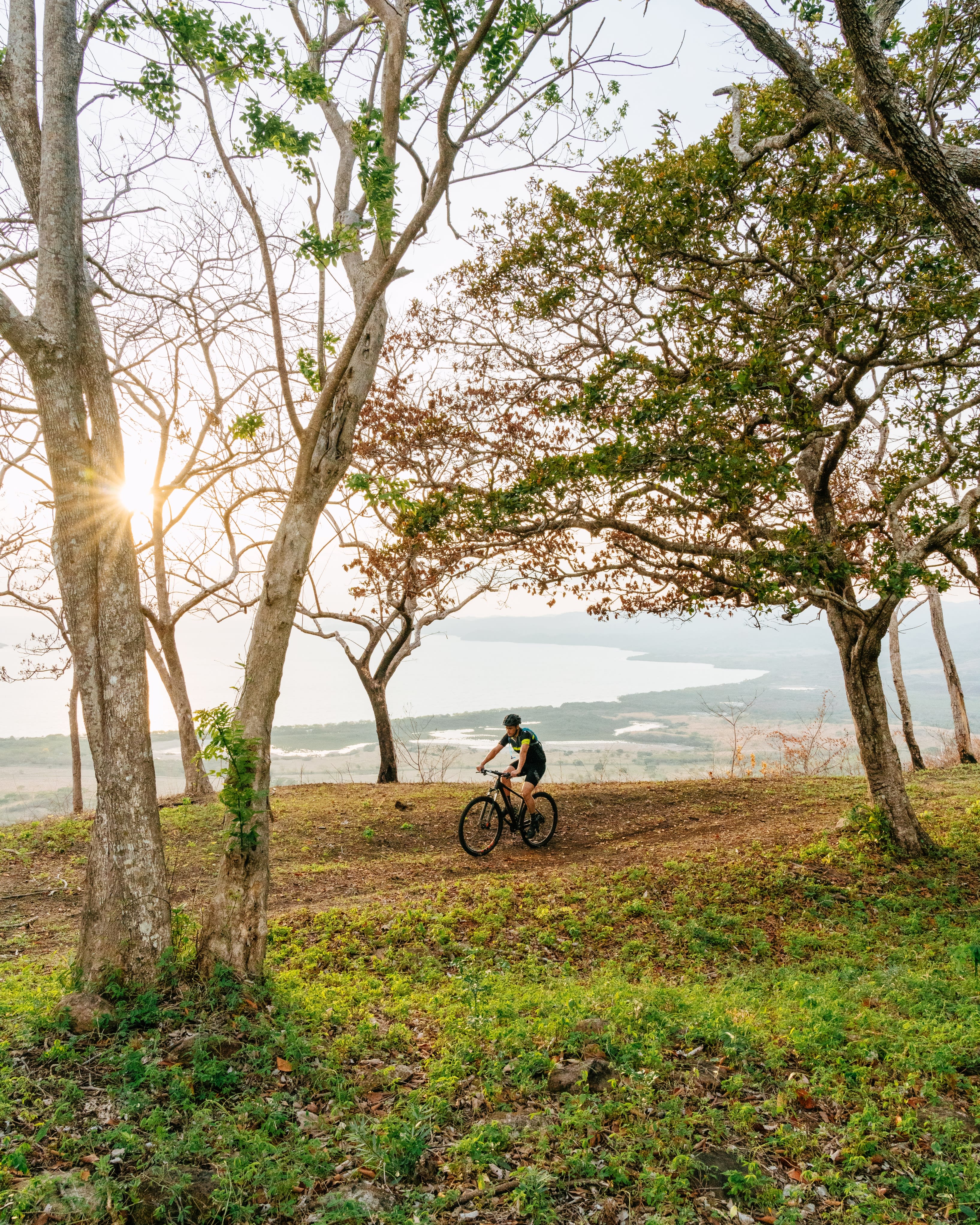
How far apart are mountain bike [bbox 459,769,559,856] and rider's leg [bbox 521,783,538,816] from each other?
3 cm

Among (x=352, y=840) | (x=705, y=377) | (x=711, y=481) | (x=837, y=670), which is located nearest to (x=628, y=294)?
(x=705, y=377)

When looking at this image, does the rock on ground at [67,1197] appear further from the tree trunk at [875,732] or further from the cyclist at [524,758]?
the tree trunk at [875,732]

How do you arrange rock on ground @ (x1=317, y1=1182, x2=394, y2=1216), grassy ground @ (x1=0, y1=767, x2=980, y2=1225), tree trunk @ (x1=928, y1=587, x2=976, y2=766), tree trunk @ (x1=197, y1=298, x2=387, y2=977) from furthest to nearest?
tree trunk @ (x1=928, y1=587, x2=976, y2=766) → tree trunk @ (x1=197, y1=298, x2=387, y2=977) → grassy ground @ (x1=0, y1=767, x2=980, y2=1225) → rock on ground @ (x1=317, y1=1182, x2=394, y2=1216)

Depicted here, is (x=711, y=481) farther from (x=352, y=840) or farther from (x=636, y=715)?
(x=636, y=715)

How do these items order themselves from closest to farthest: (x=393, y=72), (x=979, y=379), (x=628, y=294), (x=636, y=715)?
1. (x=393, y=72)
2. (x=979, y=379)
3. (x=628, y=294)
4. (x=636, y=715)

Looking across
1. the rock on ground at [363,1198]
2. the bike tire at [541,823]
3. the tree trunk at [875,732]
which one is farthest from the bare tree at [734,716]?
the rock on ground at [363,1198]

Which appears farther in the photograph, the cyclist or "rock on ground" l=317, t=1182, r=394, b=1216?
the cyclist

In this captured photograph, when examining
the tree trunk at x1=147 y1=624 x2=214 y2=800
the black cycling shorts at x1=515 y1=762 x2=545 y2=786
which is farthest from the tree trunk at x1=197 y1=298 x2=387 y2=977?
the tree trunk at x1=147 y1=624 x2=214 y2=800

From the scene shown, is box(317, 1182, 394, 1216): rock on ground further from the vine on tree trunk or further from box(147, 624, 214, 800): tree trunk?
box(147, 624, 214, 800): tree trunk

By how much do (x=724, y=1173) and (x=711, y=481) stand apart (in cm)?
628

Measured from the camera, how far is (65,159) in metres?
5.38

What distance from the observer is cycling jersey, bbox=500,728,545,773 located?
10438 millimetres

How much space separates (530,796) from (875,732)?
490 centimetres

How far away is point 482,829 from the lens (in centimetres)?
1070
